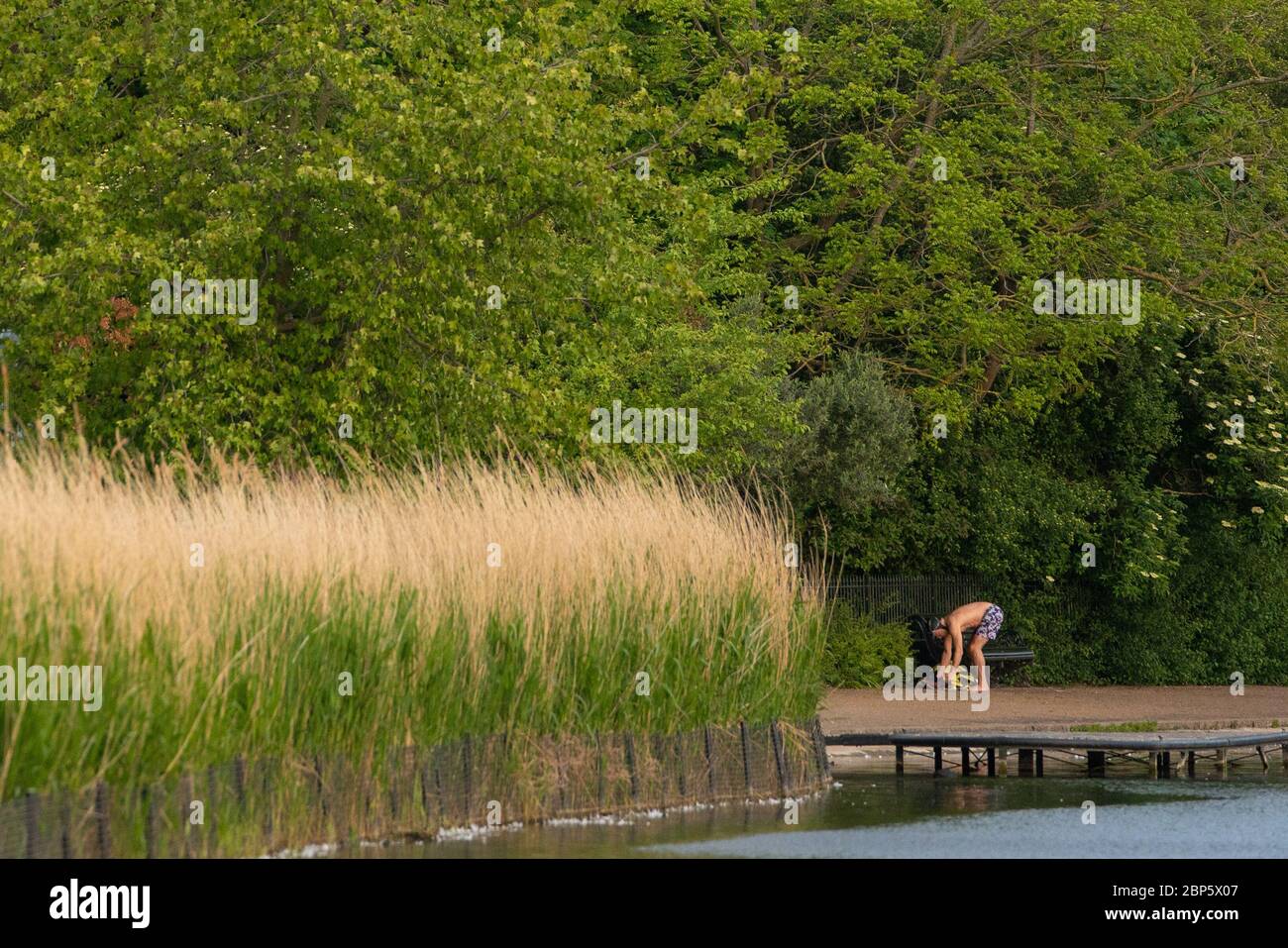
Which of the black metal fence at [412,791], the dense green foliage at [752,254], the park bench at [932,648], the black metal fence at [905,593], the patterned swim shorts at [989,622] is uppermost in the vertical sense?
the dense green foliage at [752,254]

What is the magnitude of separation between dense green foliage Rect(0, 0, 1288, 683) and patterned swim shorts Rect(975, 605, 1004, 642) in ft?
8.56

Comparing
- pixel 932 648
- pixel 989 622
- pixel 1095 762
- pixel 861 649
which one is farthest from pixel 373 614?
pixel 861 649

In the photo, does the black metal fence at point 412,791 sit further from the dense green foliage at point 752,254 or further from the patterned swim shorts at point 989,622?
the patterned swim shorts at point 989,622

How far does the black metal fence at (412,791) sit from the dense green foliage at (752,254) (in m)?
5.34

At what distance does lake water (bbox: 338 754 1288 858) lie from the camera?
12.4 metres

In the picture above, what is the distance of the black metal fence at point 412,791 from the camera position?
389 inches

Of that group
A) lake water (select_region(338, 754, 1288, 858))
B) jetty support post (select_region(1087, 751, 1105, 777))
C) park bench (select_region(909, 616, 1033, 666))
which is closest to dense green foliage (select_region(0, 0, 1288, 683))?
park bench (select_region(909, 616, 1033, 666))

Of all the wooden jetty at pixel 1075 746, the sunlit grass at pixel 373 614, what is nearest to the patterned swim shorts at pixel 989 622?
the wooden jetty at pixel 1075 746

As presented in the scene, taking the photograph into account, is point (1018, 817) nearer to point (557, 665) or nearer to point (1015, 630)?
point (557, 665)

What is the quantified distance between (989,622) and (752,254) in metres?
6.62

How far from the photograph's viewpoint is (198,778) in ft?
35.0

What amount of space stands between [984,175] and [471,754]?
725 inches

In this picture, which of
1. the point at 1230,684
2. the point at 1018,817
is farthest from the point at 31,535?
the point at 1230,684

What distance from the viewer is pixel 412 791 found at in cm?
1249
